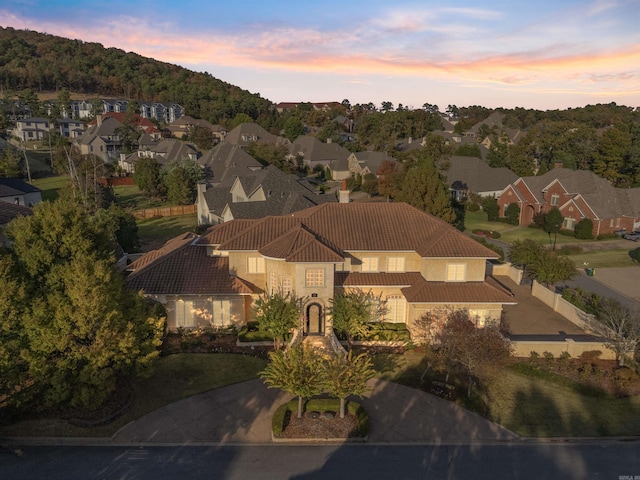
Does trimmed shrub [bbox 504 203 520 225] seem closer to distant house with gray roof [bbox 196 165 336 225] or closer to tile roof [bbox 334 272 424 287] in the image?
distant house with gray roof [bbox 196 165 336 225]

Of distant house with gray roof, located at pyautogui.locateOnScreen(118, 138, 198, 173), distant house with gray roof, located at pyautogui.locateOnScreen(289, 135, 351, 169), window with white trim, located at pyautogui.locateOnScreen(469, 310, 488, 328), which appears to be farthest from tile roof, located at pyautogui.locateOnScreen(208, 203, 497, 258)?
distant house with gray roof, located at pyautogui.locateOnScreen(289, 135, 351, 169)

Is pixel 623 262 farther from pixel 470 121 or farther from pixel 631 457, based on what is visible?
pixel 470 121

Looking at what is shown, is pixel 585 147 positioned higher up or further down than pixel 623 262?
higher up

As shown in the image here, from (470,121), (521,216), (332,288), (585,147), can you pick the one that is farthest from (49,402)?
(470,121)

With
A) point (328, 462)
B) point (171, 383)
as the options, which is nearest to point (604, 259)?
point (328, 462)

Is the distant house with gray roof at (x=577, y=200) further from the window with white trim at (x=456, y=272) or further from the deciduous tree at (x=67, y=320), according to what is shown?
the deciduous tree at (x=67, y=320)

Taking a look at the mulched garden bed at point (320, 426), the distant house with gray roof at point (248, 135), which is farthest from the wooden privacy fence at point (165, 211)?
the mulched garden bed at point (320, 426)

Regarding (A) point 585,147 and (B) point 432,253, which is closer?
(B) point 432,253
